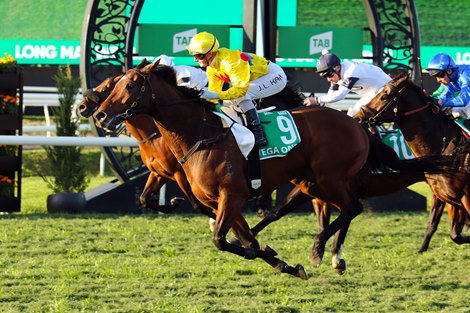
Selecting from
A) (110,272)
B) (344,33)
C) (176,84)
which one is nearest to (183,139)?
(176,84)

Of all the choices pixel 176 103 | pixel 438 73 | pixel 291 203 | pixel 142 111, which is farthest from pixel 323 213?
pixel 142 111

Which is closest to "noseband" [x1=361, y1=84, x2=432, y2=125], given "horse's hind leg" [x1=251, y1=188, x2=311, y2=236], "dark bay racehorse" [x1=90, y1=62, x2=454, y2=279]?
"dark bay racehorse" [x1=90, y1=62, x2=454, y2=279]

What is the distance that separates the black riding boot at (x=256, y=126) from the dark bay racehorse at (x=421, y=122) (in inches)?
45.2

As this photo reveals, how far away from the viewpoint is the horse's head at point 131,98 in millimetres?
6047

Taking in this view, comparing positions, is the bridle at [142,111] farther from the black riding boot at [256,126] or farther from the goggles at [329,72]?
the goggles at [329,72]

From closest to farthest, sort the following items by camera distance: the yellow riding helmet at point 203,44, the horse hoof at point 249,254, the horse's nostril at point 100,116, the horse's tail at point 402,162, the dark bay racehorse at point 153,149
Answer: the horse's nostril at point 100,116 < the horse hoof at point 249,254 < the yellow riding helmet at point 203,44 < the horse's tail at point 402,162 < the dark bay racehorse at point 153,149

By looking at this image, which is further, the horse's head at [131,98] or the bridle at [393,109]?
→ the bridle at [393,109]

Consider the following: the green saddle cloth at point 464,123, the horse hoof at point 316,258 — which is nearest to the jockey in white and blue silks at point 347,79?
the green saddle cloth at point 464,123

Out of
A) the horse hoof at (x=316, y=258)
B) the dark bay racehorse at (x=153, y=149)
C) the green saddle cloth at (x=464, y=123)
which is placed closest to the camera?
the horse hoof at (x=316, y=258)

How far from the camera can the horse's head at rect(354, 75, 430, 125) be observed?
7.43 metres

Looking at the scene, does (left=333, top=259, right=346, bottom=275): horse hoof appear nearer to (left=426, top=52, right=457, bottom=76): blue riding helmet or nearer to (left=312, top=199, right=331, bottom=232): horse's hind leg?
(left=312, top=199, right=331, bottom=232): horse's hind leg

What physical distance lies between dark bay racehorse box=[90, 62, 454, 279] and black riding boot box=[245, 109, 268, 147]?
127 millimetres

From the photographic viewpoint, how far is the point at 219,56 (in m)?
6.55

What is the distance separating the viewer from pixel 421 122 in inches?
294
